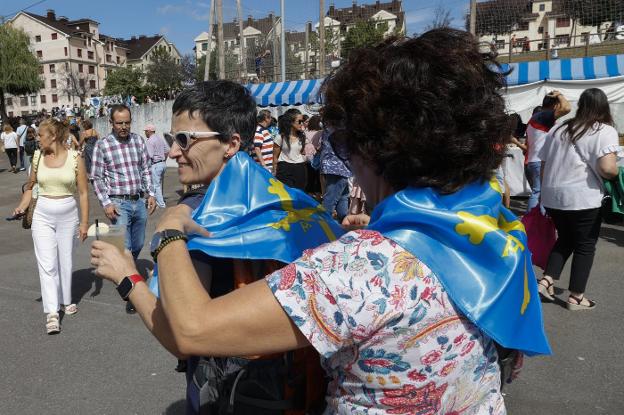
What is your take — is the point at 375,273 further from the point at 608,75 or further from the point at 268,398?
the point at 608,75

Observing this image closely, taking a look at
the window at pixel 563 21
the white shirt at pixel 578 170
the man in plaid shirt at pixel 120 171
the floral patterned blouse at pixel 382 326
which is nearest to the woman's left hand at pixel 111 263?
the floral patterned blouse at pixel 382 326

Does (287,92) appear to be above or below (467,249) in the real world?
above

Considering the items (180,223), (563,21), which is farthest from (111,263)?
(563,21)

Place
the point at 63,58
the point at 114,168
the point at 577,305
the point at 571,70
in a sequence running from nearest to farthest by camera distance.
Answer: the point at 577,305
the point at 114,168
the point at 571,70
the point at 63,58

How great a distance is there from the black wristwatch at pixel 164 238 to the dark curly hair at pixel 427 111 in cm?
49

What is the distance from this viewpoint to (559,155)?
4.70 metres

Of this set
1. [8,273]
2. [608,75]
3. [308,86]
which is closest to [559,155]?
[8,273]

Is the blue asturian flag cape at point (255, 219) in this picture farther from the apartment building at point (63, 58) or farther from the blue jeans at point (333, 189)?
the apartment building at point (63, 58)

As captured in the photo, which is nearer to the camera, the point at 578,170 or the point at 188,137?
the point at 188,137

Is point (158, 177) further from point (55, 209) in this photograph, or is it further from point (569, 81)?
point (569, 81)

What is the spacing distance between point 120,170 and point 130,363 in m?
2.22

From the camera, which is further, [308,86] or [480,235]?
[308,86]

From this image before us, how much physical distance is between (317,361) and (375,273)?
0.54m

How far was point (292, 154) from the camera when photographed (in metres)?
8.77
